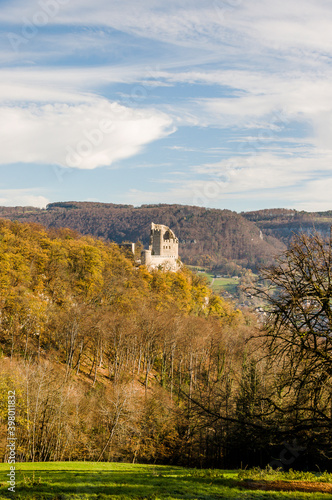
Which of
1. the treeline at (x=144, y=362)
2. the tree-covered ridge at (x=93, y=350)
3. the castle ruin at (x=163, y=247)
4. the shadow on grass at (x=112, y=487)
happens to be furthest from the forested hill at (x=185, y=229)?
the shadow on grass at (x=112, y=487)

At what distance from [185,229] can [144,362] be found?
141812 mm

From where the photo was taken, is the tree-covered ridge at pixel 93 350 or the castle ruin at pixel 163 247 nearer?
the tree-covered ridge at pixel 93 350

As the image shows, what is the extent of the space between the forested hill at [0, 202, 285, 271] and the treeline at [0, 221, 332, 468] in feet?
331

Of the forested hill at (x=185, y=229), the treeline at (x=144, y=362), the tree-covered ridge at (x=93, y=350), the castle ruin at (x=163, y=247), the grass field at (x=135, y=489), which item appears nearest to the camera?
the treeline at (x=144, y=362)

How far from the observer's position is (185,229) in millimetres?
187750

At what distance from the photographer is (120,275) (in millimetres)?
57688

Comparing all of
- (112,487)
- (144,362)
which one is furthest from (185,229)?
(112,487)

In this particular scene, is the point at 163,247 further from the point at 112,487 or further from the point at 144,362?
the point at 112,487

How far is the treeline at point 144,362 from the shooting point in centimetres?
840

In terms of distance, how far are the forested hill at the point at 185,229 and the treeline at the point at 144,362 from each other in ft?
331

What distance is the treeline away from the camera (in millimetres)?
8398

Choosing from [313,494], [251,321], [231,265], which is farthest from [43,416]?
[231,265]

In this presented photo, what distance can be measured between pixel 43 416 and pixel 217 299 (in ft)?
162

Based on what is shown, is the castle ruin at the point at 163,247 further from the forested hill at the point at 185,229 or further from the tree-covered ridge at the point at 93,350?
the forested hill at the point at 185,229
